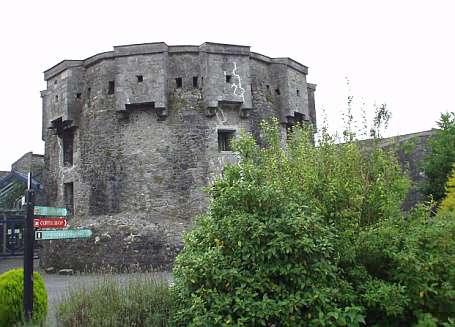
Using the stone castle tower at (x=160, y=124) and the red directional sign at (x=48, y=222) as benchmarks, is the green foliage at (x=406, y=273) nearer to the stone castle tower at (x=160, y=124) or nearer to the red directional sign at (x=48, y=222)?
the red directional sign at (x=48, y=222)

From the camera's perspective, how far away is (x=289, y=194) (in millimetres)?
6145

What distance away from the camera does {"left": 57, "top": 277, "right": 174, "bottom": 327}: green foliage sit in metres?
6.01

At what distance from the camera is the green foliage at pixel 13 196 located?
1213 inches

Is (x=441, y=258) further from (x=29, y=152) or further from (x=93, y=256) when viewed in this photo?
(x=29, y=152)

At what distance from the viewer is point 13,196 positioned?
31.3 metres

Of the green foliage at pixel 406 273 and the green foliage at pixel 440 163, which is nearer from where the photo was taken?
the green foliage at pixel 406 273

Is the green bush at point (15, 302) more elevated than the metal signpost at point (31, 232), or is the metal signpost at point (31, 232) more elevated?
the metal signpost at point (31, 232)

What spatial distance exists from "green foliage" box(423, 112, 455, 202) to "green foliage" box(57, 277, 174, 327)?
1491 centimetres

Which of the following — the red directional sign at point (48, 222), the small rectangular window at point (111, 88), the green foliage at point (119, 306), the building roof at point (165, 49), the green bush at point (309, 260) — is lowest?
the green foliage at point (119, 306)

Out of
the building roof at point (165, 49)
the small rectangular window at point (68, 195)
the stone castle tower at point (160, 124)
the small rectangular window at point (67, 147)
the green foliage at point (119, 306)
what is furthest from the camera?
the small rectangular window at point (67, 147)

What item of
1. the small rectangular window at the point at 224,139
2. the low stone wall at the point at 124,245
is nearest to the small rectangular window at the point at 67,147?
the low stone wall at the point at 124,245

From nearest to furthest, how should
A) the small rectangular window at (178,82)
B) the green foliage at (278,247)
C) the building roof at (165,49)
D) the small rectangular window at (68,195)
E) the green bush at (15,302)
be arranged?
the green foliage at (278,247) < the green bush at (15,302) < the building roof at (165,49) < the small rectangular window at (178,82) < the small rectangular window at (68,195)

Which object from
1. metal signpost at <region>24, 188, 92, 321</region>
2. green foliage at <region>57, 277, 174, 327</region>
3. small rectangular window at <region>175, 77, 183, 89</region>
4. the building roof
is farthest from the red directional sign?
the building roof

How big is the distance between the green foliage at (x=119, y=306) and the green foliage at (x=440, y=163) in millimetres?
14912
